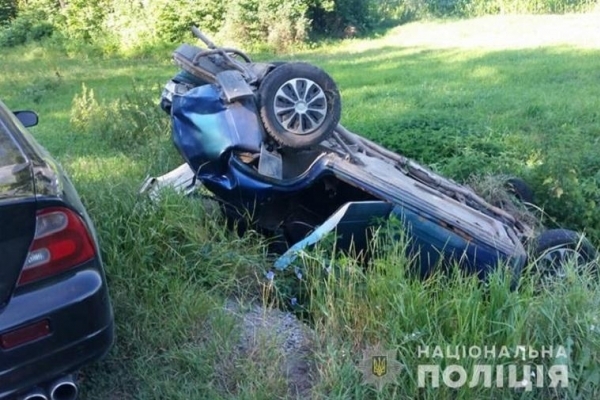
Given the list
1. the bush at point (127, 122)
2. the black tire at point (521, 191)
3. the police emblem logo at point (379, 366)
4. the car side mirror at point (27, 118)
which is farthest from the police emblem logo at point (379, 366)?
the bush at point (127, 122)

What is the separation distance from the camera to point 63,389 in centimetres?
251

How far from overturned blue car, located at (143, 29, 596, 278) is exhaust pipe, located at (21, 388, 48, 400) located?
1500 mm

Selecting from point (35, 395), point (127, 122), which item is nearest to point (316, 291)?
point (35, 395)

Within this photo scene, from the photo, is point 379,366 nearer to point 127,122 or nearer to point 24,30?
point 127,122

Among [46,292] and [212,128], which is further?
[212,128]

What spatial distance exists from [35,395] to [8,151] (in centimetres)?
101

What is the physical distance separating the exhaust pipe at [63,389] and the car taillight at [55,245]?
1.30 ft

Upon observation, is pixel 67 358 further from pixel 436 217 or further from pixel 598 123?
pixel 598 123

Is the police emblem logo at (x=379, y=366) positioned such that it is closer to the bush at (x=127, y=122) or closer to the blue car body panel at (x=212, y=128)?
the blue car body panel at (x=212, y=128)

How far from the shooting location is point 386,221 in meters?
3.75

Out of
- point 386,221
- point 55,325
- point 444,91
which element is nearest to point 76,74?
point 444,91

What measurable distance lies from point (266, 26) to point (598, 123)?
1109 cm

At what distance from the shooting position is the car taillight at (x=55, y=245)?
95.0 inches

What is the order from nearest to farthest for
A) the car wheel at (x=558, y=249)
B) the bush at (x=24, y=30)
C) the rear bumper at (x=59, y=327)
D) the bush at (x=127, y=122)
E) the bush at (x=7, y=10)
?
the rear bumper at (x=59, y=327)
the car wheel at (x=558, y=249)
the bush at (x=127, y=122)
the bush at (x=24, y=30)
the bush at (x=7, y=10)
